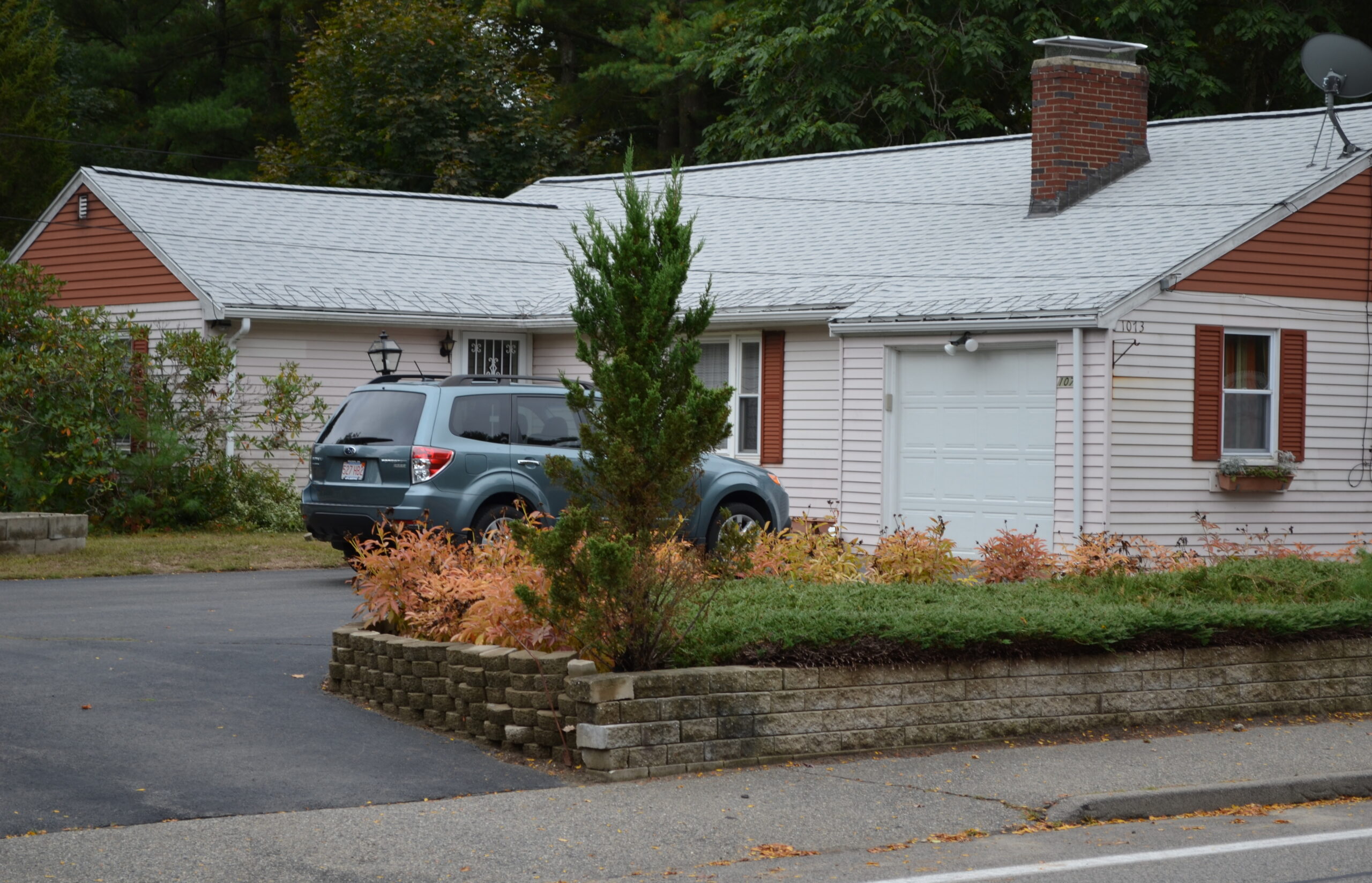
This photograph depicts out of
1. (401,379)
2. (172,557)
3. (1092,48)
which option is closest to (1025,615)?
(401,379)

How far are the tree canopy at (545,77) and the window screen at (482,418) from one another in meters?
14.1

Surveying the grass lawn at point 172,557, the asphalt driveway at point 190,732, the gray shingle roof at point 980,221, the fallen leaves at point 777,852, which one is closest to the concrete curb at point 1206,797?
the fallen leaves at point 777,852

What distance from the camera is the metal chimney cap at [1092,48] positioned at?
19.4m

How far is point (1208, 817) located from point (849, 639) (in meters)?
1.98

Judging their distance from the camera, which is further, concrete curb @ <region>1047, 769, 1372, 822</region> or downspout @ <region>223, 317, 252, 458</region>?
downspout @ <region>223, 317, 252, 458</region>

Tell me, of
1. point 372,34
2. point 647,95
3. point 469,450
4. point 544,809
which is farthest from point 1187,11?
point 544,809

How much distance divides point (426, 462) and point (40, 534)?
5416mm

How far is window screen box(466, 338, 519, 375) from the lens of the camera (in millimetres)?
22875

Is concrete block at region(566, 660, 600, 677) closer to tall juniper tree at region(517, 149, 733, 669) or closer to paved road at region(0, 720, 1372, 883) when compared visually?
tall juniper tree at region(517, 149, 733, 669)

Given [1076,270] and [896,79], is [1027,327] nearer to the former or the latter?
[1076,270]

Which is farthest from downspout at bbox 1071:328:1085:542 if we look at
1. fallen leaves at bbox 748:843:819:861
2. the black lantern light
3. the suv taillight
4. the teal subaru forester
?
fallen leaves at bbox 748:843:819:861

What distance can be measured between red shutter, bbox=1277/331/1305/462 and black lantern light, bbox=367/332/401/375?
10324mm

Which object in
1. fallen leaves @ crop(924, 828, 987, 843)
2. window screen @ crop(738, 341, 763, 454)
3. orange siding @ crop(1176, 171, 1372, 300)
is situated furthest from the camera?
window screen @ crop(738, 341, 763, 454)

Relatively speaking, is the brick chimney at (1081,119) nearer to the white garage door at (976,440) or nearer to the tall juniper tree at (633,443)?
the white garage door at (976,440)
